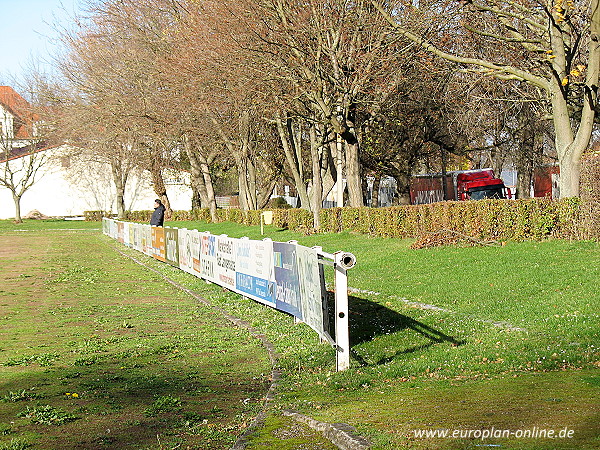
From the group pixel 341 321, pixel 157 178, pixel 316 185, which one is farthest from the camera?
pixel 157 178

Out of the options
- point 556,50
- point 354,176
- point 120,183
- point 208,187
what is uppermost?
point 556,50

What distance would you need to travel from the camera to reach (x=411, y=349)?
426 inches

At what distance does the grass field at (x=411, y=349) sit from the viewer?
261 inches

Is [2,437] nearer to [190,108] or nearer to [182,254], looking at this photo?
[182,254]

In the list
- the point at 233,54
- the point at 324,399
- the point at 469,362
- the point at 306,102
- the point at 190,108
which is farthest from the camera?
the point at 190,108

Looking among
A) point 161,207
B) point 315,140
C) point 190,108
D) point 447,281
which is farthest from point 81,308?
point 190,108

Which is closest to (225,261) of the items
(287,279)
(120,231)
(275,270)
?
(275,270)

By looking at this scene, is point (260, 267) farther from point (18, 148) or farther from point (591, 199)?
point (18, 148)

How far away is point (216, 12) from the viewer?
110 feet

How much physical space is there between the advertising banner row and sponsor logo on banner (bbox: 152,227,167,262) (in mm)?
39

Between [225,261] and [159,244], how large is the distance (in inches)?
465

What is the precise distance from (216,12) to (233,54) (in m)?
A: 2.35

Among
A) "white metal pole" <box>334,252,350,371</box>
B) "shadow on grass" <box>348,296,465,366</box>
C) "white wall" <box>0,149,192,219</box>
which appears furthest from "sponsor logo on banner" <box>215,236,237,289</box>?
"white wall" <box>0,149,192,219</box>

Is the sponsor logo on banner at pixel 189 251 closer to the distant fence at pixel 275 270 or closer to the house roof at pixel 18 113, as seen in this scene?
the distant fence at pixel 275 270
